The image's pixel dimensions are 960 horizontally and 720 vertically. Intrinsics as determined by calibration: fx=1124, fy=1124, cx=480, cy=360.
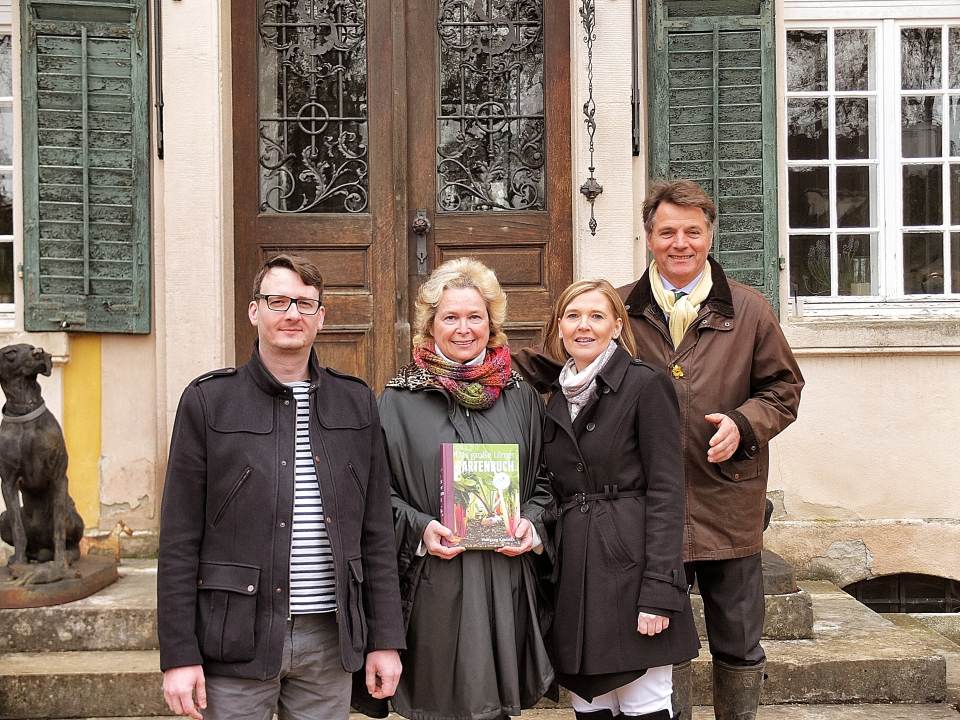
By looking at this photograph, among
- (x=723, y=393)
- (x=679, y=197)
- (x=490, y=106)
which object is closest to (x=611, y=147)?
(x=490, y=106)

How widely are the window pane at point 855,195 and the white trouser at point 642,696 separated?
157 inches


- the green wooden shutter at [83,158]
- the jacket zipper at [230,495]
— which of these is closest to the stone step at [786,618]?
the jacket zipper at [230,495]

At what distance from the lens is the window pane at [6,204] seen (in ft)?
20.8

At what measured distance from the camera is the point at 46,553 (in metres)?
5.23

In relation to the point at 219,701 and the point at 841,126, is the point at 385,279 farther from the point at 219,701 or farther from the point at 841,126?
the point at 219,701

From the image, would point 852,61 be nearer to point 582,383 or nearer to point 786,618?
point 786,618

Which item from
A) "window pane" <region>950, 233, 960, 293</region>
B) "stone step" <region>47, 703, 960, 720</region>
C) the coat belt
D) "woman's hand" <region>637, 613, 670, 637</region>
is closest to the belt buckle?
the coat belt

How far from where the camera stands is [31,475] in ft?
16.7

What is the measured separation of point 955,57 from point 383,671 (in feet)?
17.4

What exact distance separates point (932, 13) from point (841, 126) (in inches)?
31.9

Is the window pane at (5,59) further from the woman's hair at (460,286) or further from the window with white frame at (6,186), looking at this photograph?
the woman's hair at (460,286)

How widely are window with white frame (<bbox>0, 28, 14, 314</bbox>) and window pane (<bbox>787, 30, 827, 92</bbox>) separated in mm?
4421

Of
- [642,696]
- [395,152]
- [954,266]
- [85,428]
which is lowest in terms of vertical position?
[642,696]

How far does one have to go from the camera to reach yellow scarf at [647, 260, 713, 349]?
3.53m
